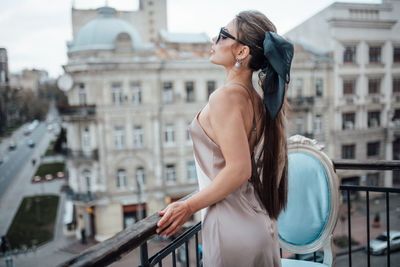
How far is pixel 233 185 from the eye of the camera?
993 mm

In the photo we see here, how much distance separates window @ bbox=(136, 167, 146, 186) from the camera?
11.3m

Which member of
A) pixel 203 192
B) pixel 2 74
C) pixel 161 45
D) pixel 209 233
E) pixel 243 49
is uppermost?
pixel 161 45

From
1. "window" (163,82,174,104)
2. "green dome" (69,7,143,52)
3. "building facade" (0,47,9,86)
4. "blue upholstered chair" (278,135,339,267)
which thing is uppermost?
"green dome" (69,7,143,52)

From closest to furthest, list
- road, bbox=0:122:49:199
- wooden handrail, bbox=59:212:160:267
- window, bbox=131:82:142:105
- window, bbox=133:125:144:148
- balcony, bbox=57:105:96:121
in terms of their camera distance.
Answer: wooden handrail, bbox=59:212:160:267 → balcony, bbox=57:105:96:121 → window, bbox=131:82:142:105 → window, bbox=133:125:144:148 → road, bbox=0:122:49:199

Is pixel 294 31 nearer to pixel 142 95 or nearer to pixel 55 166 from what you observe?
pixel 142 95

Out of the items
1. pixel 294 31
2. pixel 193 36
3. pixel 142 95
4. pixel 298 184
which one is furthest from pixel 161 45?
pixel 298 184

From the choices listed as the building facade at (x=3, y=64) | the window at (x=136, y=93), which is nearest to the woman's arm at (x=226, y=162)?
the building facade at (x=3, y=64)

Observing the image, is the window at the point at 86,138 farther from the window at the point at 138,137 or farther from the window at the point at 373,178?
the window at the point at 373,178

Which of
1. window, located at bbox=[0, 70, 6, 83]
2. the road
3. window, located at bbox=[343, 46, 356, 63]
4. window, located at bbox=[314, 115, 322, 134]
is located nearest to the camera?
window, located at bbox=[0, 70, 6, 83]

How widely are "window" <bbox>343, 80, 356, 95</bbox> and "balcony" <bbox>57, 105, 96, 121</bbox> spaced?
9815mm

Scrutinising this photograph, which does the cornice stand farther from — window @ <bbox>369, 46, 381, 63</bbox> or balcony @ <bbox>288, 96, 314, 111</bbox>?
balcony @ <bbox>288, 96, 314, 111</bbox>

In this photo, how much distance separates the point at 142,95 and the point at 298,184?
9.77m

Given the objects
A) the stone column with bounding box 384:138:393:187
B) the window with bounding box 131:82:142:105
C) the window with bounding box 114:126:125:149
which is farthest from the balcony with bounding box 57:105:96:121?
the stone column with bounding box 384:138:393:187

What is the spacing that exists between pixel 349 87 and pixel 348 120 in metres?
1.36
